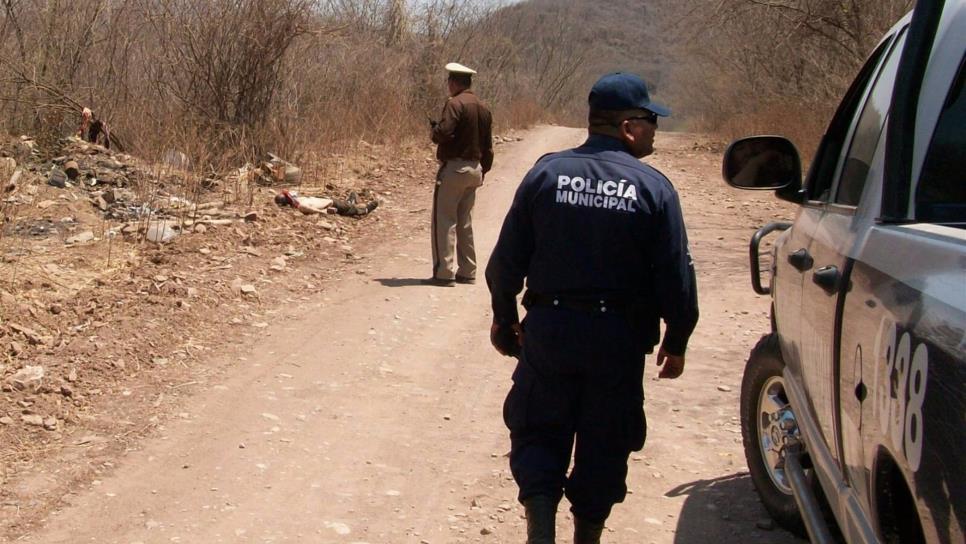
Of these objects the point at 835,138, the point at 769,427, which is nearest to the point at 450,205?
the point at 769,427

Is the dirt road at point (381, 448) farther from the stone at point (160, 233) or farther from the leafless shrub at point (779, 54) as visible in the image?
the leafless shrub at point (779, 54)

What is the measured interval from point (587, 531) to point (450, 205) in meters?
5.71

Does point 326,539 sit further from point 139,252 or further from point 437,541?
point 139,252

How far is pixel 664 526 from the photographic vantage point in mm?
4445

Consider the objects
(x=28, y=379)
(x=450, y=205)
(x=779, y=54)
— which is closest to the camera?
(x=28, y=379)

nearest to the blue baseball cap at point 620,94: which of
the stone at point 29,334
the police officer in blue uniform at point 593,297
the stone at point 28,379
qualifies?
the police officer in blue uniform at point 593,297

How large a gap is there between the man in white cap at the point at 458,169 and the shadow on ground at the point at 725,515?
451 centimetres

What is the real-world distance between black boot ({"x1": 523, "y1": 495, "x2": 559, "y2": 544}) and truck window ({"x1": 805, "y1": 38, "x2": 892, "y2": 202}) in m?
1.43

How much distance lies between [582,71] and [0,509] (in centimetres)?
4391

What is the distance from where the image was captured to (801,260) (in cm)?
362

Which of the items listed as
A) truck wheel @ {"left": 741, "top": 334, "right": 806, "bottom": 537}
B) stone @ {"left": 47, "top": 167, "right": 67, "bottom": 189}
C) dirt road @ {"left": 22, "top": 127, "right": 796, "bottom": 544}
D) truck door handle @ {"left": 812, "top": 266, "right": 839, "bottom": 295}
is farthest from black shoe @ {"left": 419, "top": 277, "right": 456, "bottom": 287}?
truck door handle @ {"left": 812, "top": 266, "right": 839, "bottom": 295}

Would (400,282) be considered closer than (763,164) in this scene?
No

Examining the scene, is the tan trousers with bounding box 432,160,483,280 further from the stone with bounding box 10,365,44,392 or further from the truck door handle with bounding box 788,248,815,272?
the truck door handle with bounding box 788,248,815,272

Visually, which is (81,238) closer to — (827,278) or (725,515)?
(725,515)
